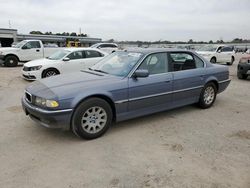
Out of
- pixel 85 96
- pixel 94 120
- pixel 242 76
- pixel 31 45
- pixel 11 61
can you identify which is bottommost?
pixel 94 120

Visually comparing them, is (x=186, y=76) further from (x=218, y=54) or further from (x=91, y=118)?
(x=218, y=54)

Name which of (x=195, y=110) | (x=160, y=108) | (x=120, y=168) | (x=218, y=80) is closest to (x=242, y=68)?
(x=218, y=80)

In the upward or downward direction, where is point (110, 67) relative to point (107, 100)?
upward

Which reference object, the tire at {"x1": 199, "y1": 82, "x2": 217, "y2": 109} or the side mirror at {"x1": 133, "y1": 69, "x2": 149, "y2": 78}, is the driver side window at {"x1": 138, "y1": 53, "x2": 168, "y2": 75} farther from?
the tire at {"x1": 199, "y1": 82, "x2": 217, "y2": 109}

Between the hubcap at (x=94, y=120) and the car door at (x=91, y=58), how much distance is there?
20.2 ft

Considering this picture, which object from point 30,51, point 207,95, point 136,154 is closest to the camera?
point 136,154

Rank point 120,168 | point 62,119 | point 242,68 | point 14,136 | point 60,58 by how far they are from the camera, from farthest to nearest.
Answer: point 242,68
point 60,58
point 14,136
point 62,119
point 120,168

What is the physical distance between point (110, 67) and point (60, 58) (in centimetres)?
536

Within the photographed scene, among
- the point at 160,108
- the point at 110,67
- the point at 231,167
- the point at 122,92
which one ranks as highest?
the point at 110,67

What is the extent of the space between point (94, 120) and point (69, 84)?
774 millimetres

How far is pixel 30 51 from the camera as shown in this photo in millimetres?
14891

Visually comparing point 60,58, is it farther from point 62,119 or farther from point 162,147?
point 162,147

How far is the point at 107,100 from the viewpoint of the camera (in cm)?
423

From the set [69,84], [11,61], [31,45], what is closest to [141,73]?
[69,84]
